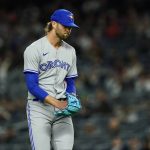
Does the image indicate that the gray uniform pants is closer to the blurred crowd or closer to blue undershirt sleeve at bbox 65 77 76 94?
blue undershirt sleeve at bbox 65 77 76 94

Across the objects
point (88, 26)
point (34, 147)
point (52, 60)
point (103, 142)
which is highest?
point (88, 26)

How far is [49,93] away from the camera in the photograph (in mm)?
5750

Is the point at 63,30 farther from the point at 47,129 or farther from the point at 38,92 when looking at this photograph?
the point at 47,129

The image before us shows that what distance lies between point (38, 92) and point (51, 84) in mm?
189

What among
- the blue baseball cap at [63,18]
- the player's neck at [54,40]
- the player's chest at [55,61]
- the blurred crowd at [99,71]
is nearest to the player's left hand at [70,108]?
the player's chest at [55,61]

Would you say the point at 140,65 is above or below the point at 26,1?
below

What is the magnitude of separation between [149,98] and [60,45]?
7504 mm

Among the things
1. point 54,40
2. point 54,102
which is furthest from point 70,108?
point 54,40

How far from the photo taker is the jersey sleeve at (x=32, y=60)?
5613 mm

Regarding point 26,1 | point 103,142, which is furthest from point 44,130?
point 26,1

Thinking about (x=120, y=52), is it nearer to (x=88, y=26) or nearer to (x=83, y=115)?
(x=88, y=26)

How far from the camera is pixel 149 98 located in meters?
13.2

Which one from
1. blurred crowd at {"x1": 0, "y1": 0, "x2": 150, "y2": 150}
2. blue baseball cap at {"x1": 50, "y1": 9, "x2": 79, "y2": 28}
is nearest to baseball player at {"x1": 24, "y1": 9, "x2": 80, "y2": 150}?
blue baseball cap at {"x1": 50, "y1": 9, "x2": 79, "y2": 28}

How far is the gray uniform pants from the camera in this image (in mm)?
5672
